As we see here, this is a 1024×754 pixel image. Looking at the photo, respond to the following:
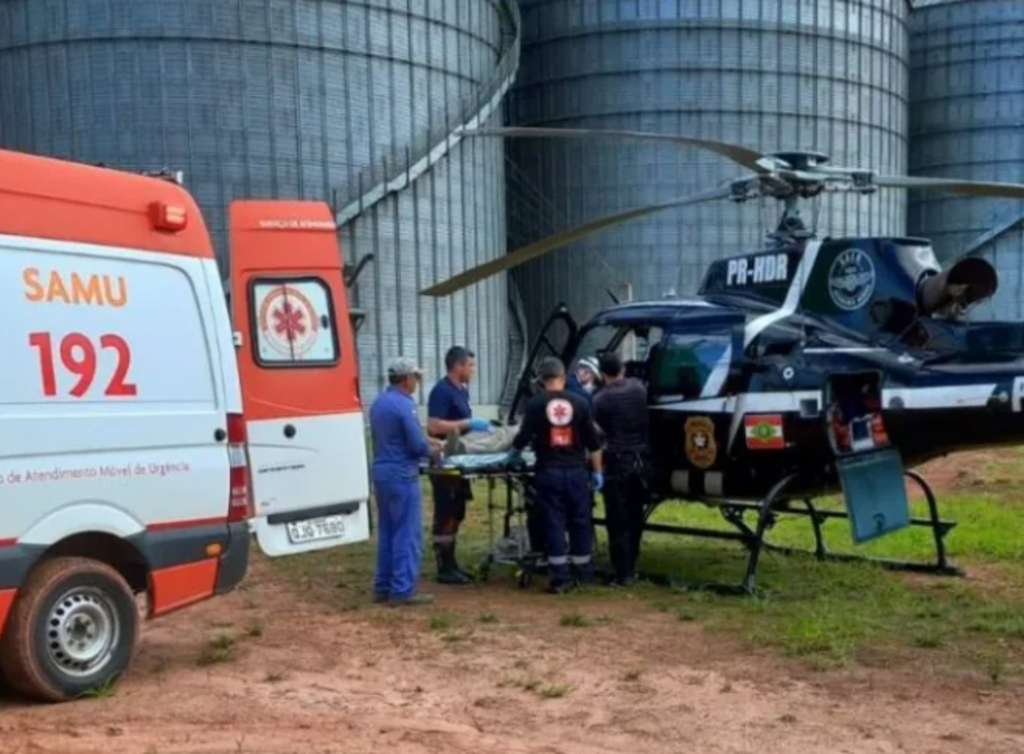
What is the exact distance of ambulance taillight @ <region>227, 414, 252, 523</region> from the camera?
6.39 m

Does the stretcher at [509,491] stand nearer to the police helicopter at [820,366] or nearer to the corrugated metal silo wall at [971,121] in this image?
the police helicopter at [820,366]

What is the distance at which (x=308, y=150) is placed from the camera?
24.0 metres

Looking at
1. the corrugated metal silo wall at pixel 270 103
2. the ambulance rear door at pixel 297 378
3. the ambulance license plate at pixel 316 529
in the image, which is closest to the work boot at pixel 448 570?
the ambulance rear door at pixel 297 378

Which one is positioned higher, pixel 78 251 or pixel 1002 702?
pixel 78 251

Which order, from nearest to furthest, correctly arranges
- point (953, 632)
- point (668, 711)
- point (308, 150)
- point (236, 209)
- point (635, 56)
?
point (668, 711) < point (953, 632) < point (236, 209) < point (308, 150) < point (635, 56)

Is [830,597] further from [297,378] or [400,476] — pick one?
[297,378]

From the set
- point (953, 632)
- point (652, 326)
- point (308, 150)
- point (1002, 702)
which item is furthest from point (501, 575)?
point (308, 150)

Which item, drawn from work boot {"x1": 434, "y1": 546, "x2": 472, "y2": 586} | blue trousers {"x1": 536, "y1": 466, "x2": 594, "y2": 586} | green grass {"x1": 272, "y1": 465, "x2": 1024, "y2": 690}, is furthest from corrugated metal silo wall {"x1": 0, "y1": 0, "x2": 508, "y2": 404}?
blue trousers {"x1": 536, "y1": 466, "x2": 594, "y2": 586}

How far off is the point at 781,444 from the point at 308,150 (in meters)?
17.5

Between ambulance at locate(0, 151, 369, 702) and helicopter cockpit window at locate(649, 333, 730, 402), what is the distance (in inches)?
150

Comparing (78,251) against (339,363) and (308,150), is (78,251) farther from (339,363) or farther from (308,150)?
(308,150)

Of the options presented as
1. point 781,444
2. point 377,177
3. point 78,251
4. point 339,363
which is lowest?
point 781,444

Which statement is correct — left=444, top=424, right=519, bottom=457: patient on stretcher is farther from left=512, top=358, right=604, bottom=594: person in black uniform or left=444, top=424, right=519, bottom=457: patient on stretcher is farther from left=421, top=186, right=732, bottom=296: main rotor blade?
left=421, top=186, right=732, bottom=296: main rotor blade

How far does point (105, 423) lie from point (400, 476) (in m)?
2.78
